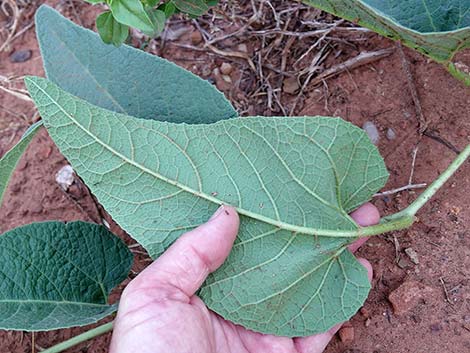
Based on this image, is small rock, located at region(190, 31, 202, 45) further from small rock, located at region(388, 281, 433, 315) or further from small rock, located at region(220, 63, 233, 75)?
small rock, located at region(388, 281, 433, 315)

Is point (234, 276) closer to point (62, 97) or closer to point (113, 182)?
point (113, 182)

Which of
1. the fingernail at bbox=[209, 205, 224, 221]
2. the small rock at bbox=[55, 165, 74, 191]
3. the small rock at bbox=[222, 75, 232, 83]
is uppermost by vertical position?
the fingernail at bbox=[209, 205, 224, 221]

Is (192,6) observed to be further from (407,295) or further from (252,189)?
(407,295)

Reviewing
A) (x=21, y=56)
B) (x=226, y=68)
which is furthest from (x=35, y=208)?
(x=226, y=68)

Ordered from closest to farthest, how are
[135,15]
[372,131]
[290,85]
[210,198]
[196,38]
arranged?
1. [135,15]
2. [210,198]
3. [372,131]
4. [290,85]
5. [196,38]

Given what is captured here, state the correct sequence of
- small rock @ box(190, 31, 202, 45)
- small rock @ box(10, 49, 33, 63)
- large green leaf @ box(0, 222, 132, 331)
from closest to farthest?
large green leaf @ box(0, 222, 132, 331), small rock @ box(190, 31, 202, 45), small rock @ box(10, 49, 33, 63)

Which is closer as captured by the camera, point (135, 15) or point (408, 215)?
point (135, 15)

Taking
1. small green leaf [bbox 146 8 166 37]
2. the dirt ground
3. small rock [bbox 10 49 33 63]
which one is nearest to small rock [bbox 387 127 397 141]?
the dirt ground

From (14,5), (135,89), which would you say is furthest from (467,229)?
(14,5)
